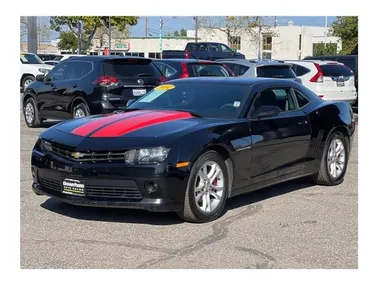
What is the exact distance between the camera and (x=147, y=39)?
232ft

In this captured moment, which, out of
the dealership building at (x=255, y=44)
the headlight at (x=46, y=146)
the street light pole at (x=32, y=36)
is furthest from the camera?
the dealership building at (x=255, y=44)

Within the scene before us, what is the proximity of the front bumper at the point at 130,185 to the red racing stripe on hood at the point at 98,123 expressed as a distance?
399 mm

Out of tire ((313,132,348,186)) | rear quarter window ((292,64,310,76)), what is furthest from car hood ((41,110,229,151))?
rear quarter window ((292,64,310,76))

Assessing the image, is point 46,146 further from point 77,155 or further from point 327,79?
point 327,79

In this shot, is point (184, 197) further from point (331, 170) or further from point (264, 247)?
point (331, 170)

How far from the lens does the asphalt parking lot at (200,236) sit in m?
5.09

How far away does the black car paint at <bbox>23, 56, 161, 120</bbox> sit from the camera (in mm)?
11977

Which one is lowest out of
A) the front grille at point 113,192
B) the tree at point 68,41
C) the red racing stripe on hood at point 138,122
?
the front grille at point 113,192

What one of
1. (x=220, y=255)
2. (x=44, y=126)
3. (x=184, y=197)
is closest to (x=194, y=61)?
(x=44, y=126)

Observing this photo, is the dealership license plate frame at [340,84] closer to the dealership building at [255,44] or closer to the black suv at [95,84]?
the black suv at [95,84]

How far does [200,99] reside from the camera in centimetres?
721

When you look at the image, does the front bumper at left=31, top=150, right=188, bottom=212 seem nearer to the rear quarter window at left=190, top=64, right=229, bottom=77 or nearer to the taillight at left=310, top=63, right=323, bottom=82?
the rear quarter window at left=190, top=64, right=229, bottom=77

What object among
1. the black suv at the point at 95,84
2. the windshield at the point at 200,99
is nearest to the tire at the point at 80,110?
the black suv at the point at 95,84

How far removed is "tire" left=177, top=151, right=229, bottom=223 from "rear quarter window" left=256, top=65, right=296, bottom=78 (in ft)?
28.8
